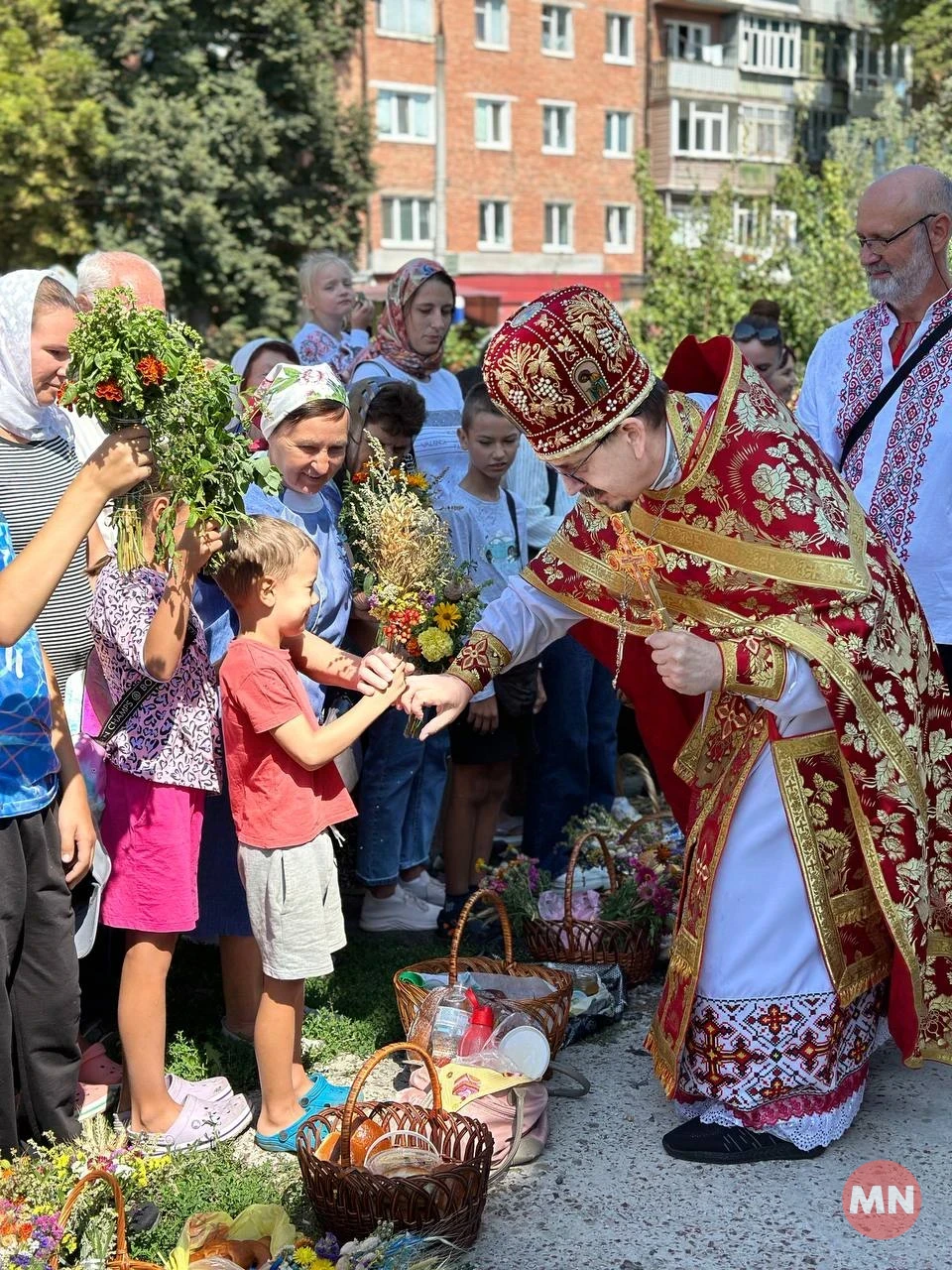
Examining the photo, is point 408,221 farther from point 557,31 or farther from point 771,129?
point 771,129

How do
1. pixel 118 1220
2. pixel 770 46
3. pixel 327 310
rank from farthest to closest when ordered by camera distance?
pixel 770 46
pixel 327 310
pixel 118 1220

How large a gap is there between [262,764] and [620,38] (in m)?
44.2

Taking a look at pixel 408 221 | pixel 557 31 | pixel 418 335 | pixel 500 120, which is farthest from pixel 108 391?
pixel 557 31

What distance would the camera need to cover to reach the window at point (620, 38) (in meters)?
43.3

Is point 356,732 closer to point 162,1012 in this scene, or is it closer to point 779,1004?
point 162,1012

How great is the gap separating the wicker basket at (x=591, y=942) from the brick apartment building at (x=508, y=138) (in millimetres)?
32557

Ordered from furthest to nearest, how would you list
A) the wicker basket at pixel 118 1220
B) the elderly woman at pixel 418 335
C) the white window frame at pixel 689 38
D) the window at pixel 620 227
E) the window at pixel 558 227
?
the white window frame at pixel 689 38 → the window at pixel 620 227 → the window at pixel 558 227 → the elderly woman at pixel 418 335 → the wicker basket at pixel 118 1220

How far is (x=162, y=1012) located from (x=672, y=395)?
2240 millimetres

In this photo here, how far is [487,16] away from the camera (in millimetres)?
40531

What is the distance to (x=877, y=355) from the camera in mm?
5336

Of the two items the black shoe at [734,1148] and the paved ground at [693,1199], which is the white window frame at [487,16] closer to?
the paved ground at [693,1199]

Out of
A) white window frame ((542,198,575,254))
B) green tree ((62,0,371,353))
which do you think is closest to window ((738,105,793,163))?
white window frame ((542,198,575,254))

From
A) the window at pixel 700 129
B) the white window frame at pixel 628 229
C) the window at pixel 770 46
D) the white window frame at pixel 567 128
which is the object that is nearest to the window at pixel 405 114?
the white window frame at pixel 567 128

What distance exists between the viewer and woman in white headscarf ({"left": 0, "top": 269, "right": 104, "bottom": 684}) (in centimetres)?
379
